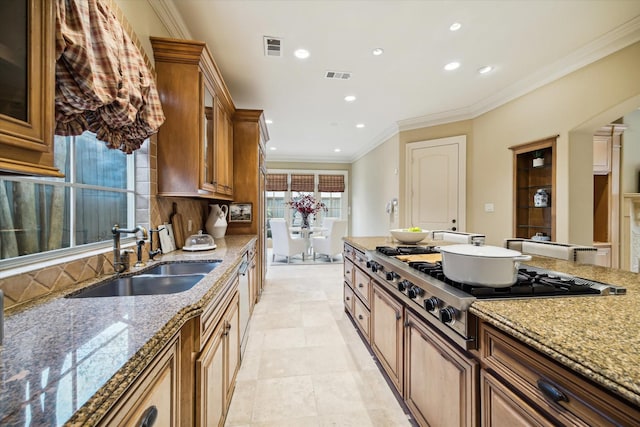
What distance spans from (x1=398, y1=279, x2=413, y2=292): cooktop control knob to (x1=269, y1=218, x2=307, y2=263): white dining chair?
4.39 metres

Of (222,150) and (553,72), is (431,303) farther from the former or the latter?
(553,72)

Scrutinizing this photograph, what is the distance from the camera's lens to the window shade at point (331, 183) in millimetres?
8289

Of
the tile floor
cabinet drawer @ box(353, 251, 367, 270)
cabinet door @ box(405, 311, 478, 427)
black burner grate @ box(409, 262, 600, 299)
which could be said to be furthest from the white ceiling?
the tile floor

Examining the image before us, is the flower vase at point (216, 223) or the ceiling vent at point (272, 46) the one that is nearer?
the ceiling vent at point (272, 46)

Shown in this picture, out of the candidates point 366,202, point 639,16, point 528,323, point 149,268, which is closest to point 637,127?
point 639,16

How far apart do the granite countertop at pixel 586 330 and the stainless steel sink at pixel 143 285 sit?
1502 mm

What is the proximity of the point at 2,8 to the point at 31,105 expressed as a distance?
0.68 ft

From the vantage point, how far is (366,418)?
165 centimetres

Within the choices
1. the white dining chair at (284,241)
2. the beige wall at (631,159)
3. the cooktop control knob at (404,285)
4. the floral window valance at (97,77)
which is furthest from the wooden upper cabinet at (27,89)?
the beige wall at (631,159)

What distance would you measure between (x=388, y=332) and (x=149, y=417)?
4.84 feet

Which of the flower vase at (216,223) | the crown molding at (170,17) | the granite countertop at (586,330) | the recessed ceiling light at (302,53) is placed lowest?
the granite countertop at (586,330)

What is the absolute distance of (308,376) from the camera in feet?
6.78

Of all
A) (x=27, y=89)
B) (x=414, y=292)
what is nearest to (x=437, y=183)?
(x=414, y=292)

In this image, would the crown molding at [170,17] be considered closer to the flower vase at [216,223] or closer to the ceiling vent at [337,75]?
the ceiling vent at [337,75]
